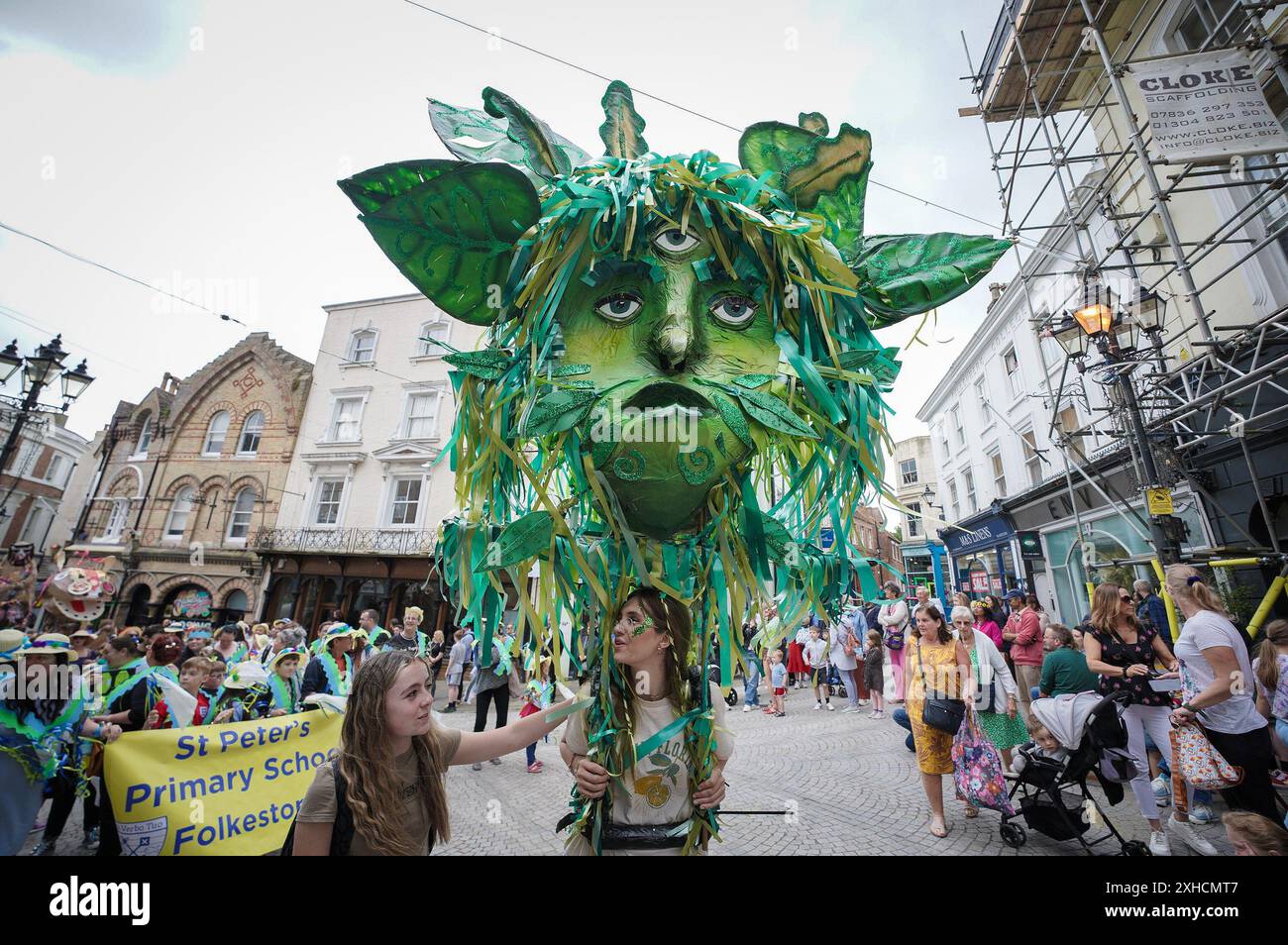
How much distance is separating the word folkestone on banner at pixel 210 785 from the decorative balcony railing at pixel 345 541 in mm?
11058

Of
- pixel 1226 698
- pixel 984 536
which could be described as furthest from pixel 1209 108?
pixel 984 536

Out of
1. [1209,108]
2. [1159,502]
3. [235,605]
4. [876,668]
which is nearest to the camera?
[1209,108]

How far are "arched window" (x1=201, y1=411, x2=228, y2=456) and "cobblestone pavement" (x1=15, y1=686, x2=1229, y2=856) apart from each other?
594 inches

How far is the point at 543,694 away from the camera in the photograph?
5.49ft

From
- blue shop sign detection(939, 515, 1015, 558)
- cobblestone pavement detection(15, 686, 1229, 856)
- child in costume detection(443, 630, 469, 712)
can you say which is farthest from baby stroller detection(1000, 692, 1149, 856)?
blue shop sign detection(939, 515, 1015, 558)

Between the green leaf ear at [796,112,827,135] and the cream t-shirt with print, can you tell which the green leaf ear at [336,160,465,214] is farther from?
the cream t-shirt with print

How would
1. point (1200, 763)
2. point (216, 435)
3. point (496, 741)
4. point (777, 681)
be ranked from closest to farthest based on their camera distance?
point (496, 741), point (1200, 763), point (777, 681), point (216, 435)

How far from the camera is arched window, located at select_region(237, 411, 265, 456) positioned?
1670 centimetres

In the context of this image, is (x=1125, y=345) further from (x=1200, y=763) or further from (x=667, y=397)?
(x=667, y=397)

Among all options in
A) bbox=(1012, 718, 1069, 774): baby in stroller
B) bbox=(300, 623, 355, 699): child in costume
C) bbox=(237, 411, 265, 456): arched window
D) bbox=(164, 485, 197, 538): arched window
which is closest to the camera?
bbox=(1012, 718, 1069, 774): baby in stroller

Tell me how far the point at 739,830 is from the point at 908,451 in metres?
25.8

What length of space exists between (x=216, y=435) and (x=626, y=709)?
67.6ft

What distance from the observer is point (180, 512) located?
54.0ft

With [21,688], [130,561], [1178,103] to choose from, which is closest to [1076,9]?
[1178,103]
